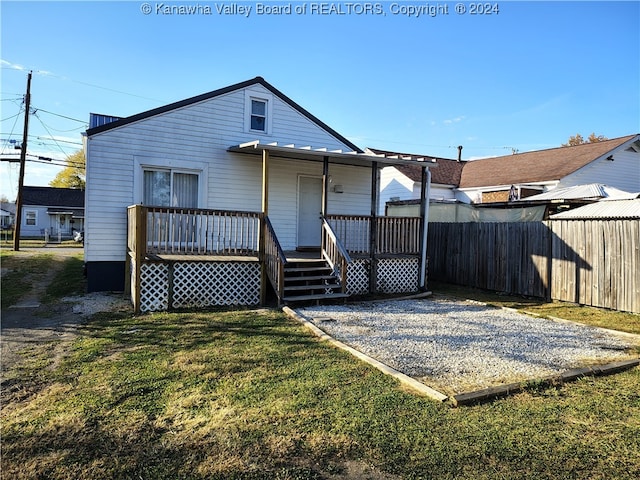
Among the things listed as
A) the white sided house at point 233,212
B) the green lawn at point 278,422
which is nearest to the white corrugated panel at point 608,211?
the white sided house at point 233,212

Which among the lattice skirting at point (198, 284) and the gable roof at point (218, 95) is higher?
the gable roof at point (218, 95)

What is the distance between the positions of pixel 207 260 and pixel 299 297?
6.64 feet

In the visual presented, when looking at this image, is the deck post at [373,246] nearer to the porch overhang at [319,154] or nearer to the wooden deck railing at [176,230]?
the porch overhang at [319,154]

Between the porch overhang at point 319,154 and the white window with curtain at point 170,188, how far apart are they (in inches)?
52.2

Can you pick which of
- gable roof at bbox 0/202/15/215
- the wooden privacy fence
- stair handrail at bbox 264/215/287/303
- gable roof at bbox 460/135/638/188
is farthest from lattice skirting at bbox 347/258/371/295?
gable roof at bbox 0/202/15/215

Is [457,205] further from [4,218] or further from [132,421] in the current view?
[4,218]

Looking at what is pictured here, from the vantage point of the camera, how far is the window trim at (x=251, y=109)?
11.4 metres

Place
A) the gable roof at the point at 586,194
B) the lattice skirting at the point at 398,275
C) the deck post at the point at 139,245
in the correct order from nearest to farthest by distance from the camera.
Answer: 1. the deck post at the point at 139,245
2. the lattice skirting at the point at 398,275
3. the gable roof at the point at 586,194

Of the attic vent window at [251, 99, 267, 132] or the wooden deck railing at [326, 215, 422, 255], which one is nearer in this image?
the wooden deck railing at [326, 215, 422, 255]

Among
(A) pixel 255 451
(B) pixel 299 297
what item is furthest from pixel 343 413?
(B) pixel 299 297

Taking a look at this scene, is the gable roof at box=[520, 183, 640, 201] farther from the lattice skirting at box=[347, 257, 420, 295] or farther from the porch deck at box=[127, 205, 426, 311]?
the porch deck at box=[127, 205, 426, 311]

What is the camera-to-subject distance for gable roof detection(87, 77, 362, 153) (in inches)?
384

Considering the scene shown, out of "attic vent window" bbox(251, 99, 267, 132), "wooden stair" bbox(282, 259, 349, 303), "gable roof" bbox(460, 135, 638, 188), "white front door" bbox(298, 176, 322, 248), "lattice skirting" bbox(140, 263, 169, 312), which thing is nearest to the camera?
"lattice skirting" bbox(140, 263, 169, 312)

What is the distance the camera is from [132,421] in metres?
3.60
